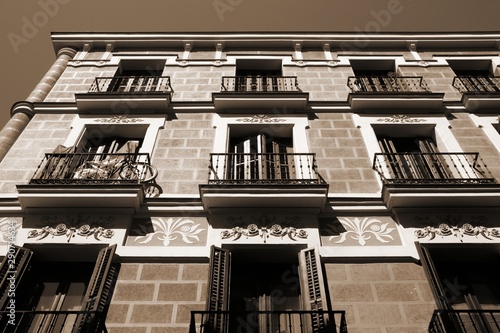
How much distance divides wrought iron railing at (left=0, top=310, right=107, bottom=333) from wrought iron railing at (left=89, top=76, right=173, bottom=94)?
6457mm

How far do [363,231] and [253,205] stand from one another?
1969 mm

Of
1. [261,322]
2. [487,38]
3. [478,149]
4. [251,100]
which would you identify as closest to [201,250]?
[261,322]

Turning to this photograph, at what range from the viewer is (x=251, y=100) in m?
11.2

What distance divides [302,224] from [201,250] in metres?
1.81

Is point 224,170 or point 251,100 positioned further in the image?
point 251,100

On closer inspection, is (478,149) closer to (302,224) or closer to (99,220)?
(302,224)

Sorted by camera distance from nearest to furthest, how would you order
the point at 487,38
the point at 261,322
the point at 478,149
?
the point at 261,322, the point at 478,149, the point at 487,38

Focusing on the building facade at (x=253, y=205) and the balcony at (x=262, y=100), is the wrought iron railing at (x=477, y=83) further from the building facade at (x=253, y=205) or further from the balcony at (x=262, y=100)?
the balcony at (x=262, y=100)

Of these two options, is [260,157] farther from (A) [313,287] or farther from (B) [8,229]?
(B) [8,229]

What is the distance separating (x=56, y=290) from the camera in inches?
296

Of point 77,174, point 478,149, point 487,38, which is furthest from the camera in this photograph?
point 487,38

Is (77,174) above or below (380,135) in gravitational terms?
below

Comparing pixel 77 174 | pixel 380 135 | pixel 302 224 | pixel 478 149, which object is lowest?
pixel 302 224

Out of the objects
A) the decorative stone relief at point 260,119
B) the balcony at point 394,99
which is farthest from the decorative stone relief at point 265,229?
the balcony at point 394,99
